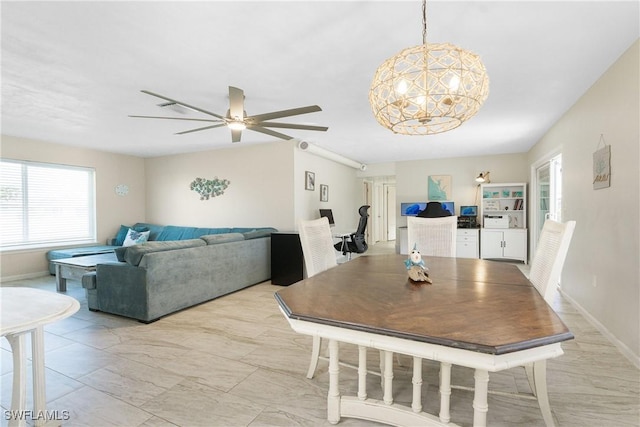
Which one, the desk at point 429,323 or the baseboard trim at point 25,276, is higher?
the desk at point 429,323

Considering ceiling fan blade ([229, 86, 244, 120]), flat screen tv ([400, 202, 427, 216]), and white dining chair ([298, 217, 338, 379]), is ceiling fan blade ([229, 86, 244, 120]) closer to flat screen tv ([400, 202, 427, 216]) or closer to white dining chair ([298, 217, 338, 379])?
white dining chair ([298, 217, 338, 379])

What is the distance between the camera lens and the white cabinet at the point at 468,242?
6.37 metres

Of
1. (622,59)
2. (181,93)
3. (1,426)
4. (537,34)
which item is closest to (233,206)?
(181,93)

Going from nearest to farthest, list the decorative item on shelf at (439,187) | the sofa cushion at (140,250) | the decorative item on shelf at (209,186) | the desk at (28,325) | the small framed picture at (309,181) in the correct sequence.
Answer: the desk at (28,325) → the sofa cushion at (140,250) → the small framed picture at (309,181) → the decorative item on shelf at (209,186) → the decorative item on shelf at (439,187)

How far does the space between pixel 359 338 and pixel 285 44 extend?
2.04m

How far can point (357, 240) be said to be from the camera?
565 cm

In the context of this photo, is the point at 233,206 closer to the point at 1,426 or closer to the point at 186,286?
the point at 186,286

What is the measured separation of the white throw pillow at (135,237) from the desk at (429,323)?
5249 mm

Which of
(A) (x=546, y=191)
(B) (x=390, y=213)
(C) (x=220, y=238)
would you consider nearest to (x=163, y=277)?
(C) (x=220, y=238)

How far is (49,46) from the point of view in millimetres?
2262

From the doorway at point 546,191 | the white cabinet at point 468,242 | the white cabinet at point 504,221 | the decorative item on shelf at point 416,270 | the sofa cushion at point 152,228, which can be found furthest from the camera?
the white cabinet at point 468,242

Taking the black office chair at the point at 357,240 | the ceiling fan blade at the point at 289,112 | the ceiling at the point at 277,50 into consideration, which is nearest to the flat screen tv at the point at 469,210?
the black office chair at the point at 357,240

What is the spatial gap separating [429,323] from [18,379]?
6.31 feet

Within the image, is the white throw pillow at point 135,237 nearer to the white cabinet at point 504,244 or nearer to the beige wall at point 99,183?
the beige wall at point 99,183
